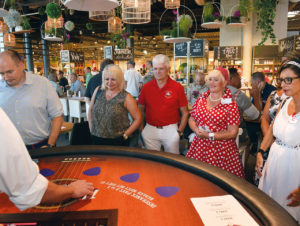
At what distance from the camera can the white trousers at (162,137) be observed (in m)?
3.03

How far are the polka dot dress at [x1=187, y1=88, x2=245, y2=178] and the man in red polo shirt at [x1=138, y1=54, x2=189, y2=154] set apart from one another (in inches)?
13.1

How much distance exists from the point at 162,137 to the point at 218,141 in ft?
2.29

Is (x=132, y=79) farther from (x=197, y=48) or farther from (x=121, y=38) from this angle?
(x=197, y=48)

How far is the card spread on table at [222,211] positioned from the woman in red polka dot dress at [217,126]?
54.4 inches

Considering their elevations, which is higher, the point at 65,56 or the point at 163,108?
the point at 65,56

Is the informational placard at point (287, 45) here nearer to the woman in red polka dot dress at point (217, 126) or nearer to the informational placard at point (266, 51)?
the informational placard at point (266, 51)

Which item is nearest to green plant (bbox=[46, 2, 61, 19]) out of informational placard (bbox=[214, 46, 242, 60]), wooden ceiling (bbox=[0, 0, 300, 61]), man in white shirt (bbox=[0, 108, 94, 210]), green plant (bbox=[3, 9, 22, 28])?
wooden ceiling (bbox=[0, 0, 300, 61])

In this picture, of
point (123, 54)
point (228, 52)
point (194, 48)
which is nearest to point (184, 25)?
point (194, 48)

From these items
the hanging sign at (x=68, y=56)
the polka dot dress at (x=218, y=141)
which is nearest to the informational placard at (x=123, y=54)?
the hanging sign at (x=68, y=56)

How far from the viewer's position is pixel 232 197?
4.07ft

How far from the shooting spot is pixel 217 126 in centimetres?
258

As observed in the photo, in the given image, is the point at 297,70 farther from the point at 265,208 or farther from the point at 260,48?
the point at 260,48

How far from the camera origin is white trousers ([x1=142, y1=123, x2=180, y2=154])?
9.93 ft

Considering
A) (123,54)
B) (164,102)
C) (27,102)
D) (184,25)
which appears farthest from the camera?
(123,54)
